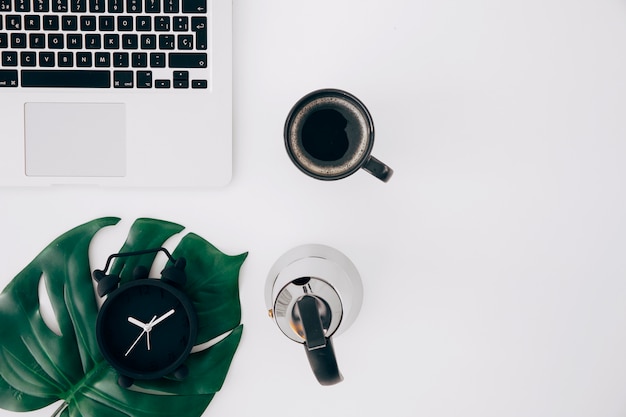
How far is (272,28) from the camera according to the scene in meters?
0.72

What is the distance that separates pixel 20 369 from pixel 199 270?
0.98ft

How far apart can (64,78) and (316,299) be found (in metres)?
0.45

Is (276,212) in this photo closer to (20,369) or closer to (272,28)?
(272,28)

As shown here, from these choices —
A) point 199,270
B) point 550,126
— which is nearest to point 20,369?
point 199,270

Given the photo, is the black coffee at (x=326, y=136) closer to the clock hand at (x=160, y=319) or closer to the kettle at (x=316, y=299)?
the kettle at (x=316, y=299)

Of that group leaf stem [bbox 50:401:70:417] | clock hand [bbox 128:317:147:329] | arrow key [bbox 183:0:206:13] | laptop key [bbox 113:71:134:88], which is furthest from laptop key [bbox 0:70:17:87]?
leaf stem [bbox 50:401:70:417]

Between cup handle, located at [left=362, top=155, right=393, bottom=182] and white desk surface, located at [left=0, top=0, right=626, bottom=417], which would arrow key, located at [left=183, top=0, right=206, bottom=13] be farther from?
cup handle, located at [left=362, top=155, right=393, bottom=182]

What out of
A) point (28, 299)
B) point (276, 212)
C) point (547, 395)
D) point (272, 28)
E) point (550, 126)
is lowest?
point (547, 395)

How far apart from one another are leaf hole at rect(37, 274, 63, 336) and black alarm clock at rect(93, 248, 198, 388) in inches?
4.0

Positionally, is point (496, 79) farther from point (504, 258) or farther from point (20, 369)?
point (20, 369)

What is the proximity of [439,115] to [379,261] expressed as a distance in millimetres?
231

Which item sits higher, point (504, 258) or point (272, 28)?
point (272, 28)

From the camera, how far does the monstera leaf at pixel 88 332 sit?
0.73 m

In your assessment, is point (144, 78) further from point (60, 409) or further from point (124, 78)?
point (60, 409)
